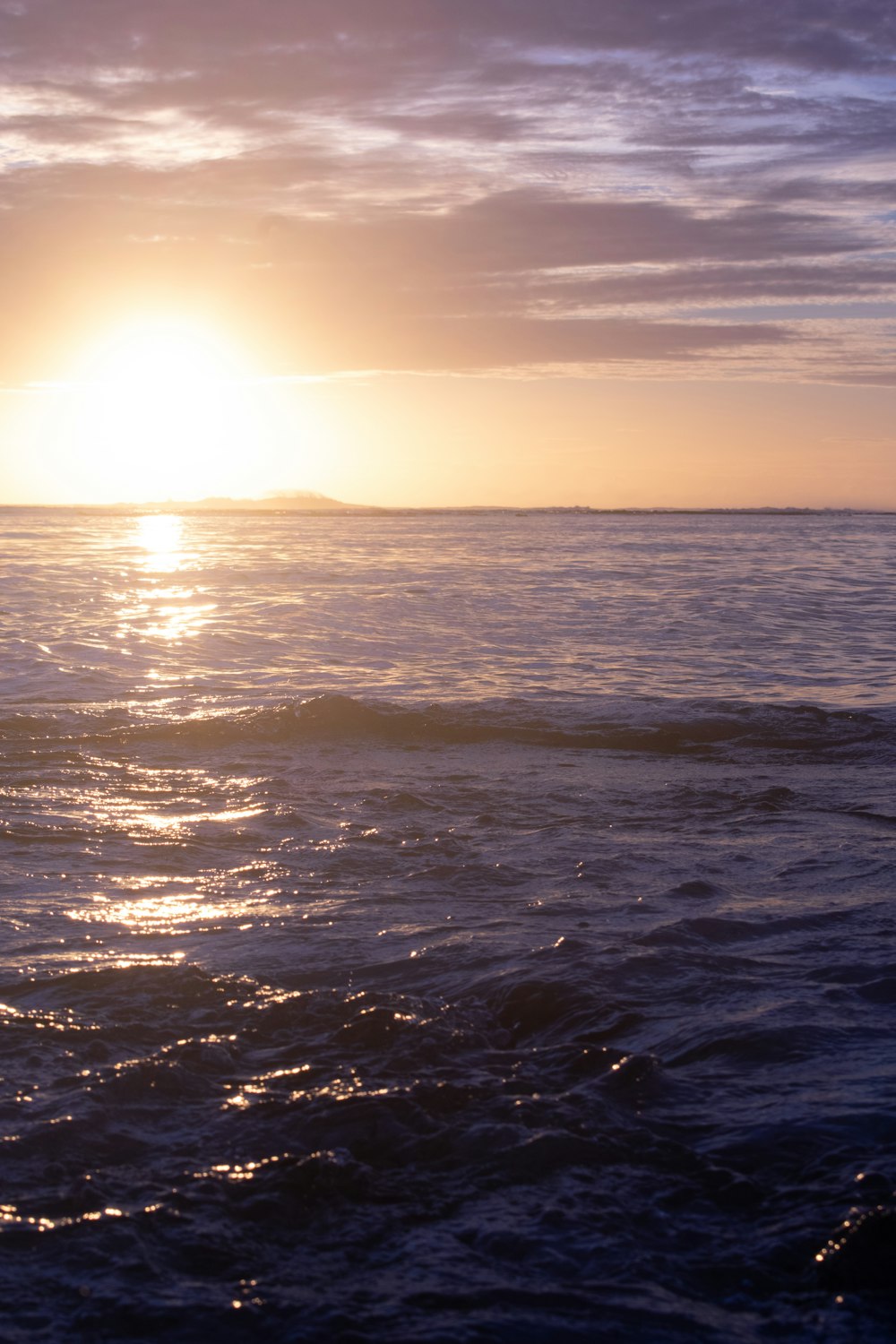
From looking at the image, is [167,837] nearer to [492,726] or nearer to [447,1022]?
[447,1022]

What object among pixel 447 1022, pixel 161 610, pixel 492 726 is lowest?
pixel 447 1022

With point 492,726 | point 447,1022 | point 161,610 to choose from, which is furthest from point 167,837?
point 161,610

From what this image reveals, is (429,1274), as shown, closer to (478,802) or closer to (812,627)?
(478,802)

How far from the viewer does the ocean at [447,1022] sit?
Answer: 114 inches

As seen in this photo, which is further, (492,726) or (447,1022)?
(492,726)

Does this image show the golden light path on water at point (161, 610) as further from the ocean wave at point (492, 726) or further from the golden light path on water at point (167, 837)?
the golden light path on water at point (167, 837)

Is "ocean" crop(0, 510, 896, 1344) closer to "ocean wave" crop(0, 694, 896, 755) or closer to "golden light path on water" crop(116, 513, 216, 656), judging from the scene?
"ocean wave" crop(0, 694, 896, 755)

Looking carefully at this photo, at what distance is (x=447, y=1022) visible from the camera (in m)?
4.30

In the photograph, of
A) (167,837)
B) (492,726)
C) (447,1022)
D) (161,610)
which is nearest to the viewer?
(447,1022)

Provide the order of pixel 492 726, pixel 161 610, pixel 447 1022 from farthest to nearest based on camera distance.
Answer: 1. pixel 161 610
2. pixel 492 726
3. pixel 447 1022

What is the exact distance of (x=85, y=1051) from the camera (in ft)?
13.3

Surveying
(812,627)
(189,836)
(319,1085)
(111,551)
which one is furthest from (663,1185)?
(111,551)

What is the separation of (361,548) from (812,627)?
2797cm

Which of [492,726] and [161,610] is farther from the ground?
[161,610]
